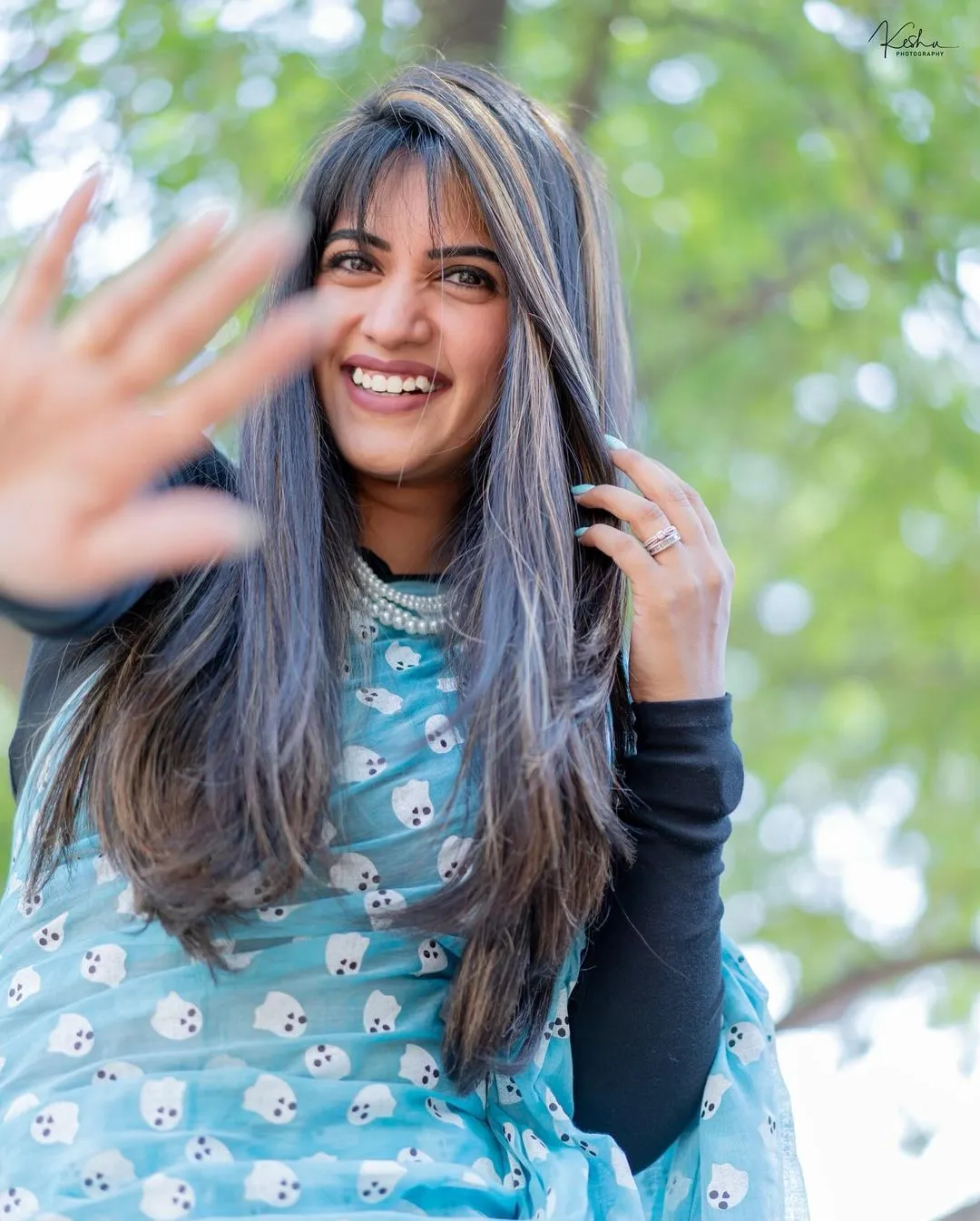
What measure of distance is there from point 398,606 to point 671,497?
1.24 ft

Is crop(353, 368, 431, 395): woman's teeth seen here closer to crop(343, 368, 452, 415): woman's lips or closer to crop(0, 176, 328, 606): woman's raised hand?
crop(343, 368, 452, 415): woman's lips

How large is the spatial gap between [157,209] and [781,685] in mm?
3533

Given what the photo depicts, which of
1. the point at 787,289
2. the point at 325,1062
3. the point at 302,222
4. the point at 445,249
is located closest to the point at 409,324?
the point at 445,249

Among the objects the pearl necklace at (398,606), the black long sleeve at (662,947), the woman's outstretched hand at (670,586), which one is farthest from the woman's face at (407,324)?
the black long sleeve at (662,947)

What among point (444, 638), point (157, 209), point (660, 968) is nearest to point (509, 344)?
point (444, 638)

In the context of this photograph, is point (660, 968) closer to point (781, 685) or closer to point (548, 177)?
point (548, 177)

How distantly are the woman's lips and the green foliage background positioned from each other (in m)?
1.38

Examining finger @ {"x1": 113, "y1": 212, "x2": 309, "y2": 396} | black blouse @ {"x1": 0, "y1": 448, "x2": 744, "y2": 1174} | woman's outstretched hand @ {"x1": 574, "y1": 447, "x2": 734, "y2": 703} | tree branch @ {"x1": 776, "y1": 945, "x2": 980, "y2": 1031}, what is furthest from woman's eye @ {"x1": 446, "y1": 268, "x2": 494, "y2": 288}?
tree branch @ {"x1": 776, "y1": 945, "x2": 980, "y2": 1031}

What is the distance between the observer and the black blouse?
1822 mm

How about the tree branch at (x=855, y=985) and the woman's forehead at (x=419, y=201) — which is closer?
the woman's forehead at (x=419, y=201)

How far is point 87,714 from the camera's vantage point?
173 centimetres

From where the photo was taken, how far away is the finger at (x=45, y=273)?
110 cm

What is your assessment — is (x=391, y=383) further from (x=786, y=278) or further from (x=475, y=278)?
(x=786, y=278)

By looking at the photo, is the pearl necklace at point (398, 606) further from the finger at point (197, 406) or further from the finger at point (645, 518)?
the finger at point (197, 406)
